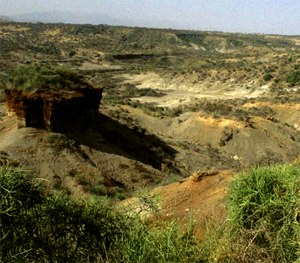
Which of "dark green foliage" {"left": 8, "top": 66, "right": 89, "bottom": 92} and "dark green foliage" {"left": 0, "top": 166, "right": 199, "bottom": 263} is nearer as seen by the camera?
"dark green foliage" {"left": 0, "top": 166, "right": 199, "bottom": 263}

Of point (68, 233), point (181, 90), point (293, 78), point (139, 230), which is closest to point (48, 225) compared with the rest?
point (68, 233)

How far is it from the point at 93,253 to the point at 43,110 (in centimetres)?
1017

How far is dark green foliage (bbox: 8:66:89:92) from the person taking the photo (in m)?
13.8

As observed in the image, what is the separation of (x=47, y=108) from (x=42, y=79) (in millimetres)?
1549

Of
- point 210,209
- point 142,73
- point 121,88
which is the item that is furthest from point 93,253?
point 142,73

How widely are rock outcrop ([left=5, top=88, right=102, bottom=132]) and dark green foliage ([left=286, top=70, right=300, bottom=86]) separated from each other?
112 feet

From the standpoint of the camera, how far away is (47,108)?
13.4 metres

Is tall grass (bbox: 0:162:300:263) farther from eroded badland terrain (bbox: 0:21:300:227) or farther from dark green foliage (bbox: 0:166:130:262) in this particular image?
eroded badland terrain (bbox: 0:21:300:227)

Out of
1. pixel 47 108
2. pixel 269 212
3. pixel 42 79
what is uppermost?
pixel 42 79

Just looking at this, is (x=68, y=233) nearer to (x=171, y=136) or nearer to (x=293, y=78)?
(x=171, y=136)

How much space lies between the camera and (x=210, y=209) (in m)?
6.95

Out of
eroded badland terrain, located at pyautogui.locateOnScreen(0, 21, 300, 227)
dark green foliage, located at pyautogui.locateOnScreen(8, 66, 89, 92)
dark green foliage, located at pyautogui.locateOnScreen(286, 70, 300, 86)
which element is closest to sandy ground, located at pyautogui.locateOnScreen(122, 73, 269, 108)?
eroded badland terrain, located at pyautogui.locateOnScreen(0, 21, 300, 227)

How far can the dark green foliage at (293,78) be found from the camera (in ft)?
131

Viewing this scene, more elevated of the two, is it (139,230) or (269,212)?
(269,212)
